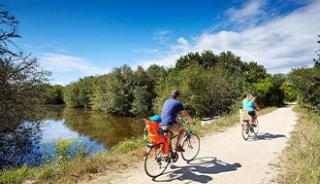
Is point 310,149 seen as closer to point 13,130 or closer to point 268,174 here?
point 268,174

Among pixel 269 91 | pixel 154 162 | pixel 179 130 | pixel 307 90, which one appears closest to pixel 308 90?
pixel 307 90

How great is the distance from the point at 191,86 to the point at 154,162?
24464mm

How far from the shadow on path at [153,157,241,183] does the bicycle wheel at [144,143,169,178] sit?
0.49 ft

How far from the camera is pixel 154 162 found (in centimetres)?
636

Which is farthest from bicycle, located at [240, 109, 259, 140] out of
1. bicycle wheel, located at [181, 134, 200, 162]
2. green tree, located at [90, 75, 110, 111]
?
green tree, located at [90, 75, 110, 111]

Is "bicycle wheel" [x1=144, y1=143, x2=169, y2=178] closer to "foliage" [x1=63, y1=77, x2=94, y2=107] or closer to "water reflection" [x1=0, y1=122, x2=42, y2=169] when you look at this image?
"water reflection" [x1=0, y1=122, x2=42, y2=169]

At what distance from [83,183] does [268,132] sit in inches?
382

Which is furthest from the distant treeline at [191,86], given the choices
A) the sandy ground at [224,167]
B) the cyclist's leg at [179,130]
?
the cyclist's leg at [179,130]

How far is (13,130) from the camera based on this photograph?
1128 centimetres

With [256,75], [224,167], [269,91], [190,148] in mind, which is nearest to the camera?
[224,167]

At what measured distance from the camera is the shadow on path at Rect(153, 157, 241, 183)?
19.9 ft

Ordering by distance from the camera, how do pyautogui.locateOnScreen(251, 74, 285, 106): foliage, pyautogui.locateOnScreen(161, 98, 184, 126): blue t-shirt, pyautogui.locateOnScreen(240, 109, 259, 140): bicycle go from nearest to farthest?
pyautogui.locateOnScreen(161, 98, 184, 126): blue t-shirt, pyautogui.locateOnScreen(240, 109, 259, 140): bicycle, pyautogui.locateOnScreen(251, 74, 285, 106): foliage

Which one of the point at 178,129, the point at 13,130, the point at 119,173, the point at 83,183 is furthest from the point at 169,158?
the point at 13,130

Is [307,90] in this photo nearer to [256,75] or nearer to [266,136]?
[266,136]
